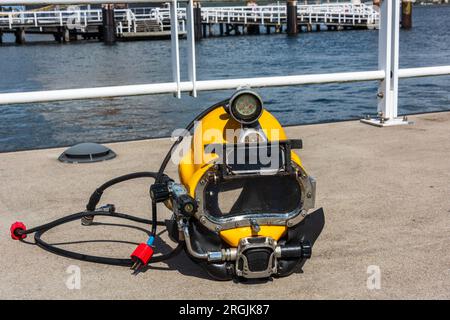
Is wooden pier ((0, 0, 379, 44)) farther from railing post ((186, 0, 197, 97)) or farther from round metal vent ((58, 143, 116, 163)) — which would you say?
round metal vent ((58, 143, 116, 163))

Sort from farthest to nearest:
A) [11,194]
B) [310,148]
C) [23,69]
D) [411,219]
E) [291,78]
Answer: [23,69]
[291,78]
[310,148]
[11,194]
[411,219]

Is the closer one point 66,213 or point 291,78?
point 66,213

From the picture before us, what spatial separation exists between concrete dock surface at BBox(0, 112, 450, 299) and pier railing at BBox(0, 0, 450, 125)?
505 millimetres

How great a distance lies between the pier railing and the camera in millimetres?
5508

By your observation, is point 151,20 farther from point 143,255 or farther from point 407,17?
point 143,255

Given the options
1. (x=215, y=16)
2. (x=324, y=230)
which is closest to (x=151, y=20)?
(x=215, y=16)

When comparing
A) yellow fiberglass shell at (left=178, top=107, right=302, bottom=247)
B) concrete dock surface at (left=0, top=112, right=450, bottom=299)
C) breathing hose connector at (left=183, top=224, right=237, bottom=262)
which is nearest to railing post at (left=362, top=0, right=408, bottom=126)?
concrete dock surface at (left=0, top=112, right=450, bottom=299)

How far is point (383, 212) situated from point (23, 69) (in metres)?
30.7

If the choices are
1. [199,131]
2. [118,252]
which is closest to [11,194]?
[118,252]

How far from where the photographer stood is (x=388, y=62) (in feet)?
20.7

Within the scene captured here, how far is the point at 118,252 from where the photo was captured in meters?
3.36

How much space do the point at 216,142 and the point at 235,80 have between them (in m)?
2.67

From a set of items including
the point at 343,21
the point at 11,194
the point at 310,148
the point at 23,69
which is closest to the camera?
the point at 11,194

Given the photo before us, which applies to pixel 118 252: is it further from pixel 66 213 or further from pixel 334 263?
pixel 334 263
